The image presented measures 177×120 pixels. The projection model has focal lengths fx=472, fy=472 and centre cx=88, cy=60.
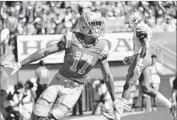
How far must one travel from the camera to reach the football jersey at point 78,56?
19.7 feet

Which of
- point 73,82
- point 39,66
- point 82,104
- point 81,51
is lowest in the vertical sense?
point 82,104

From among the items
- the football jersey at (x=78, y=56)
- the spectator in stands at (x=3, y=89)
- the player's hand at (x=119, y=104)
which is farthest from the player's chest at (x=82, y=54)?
the spectator in stands at (x=3, y=89)

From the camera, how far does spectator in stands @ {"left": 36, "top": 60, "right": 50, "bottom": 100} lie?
412 inches

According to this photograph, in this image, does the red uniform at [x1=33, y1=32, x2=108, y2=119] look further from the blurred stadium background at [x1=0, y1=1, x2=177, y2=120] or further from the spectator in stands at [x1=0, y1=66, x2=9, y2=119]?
the blurred stadium background at [x1=0, y1=1, x2=177, y2=120]

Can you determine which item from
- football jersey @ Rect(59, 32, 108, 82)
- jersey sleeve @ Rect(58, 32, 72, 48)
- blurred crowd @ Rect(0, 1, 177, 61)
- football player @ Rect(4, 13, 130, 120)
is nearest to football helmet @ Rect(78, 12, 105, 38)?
football player @ Rect(4, 13, 130, 120)

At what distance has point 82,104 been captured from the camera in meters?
11.5

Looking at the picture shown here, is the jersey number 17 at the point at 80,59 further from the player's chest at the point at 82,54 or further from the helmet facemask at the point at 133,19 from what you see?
the helmet facemask at the point at 133,19

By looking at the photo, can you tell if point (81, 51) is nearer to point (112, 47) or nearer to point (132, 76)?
point (132, 76)

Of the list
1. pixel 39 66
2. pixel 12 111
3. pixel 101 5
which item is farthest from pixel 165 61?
pixel 12 111

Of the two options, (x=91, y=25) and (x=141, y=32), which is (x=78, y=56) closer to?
→ (x=91, y=25)

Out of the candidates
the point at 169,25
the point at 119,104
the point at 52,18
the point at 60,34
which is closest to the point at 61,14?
the point at 52,18

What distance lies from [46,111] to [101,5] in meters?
8.04

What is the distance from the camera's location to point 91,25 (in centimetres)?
608

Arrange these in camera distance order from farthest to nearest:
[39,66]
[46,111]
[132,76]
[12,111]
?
[39,66] → [12,111] → [132,76] → [46,111]
